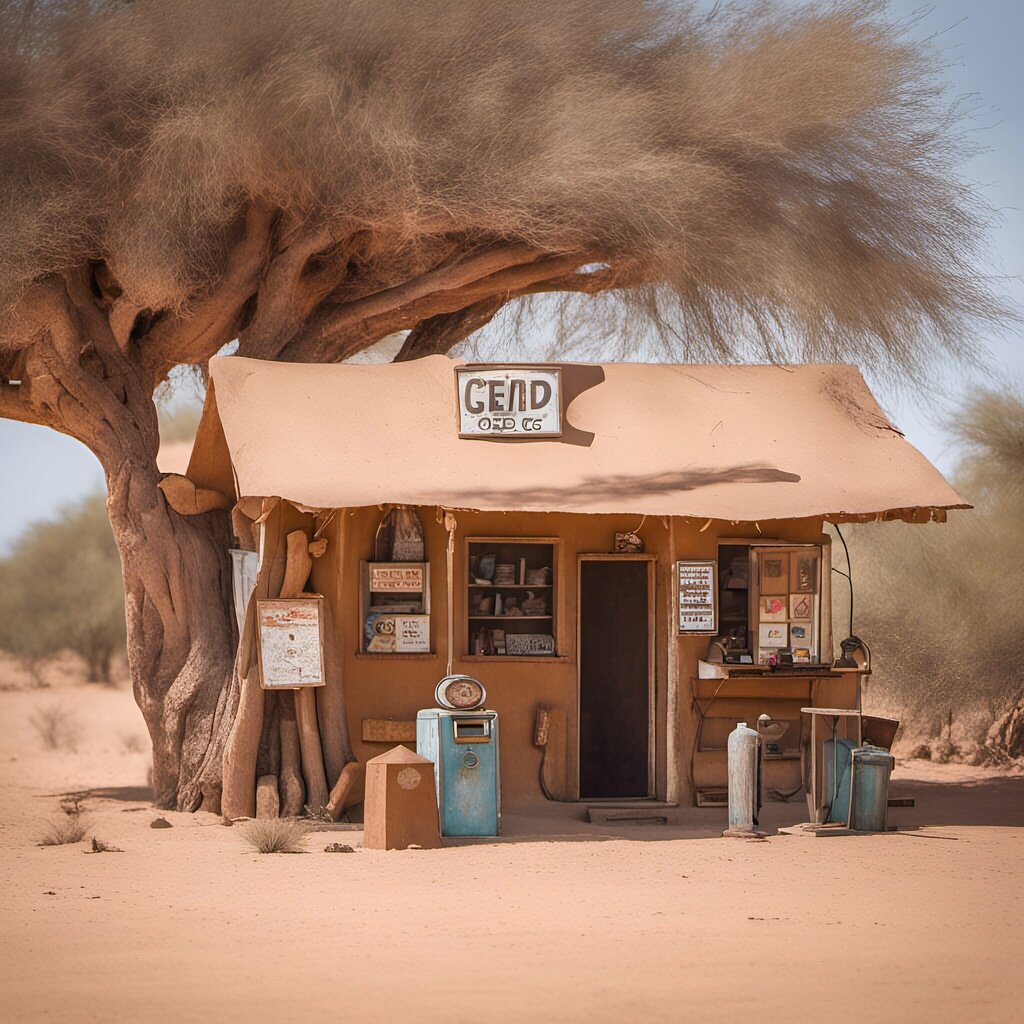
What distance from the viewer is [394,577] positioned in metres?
11.6

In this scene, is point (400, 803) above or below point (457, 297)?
below

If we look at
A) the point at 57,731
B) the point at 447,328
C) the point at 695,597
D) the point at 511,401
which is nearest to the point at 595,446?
the point at 511,401

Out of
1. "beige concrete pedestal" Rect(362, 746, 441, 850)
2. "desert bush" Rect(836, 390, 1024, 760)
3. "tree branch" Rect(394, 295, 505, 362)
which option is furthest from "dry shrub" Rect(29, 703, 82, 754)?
"desert bush" Rect(836, 390, 1024, 760)

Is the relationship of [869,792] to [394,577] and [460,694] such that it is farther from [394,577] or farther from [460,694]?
[394,577]

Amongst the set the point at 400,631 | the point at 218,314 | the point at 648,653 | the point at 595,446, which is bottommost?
the point at 648,653

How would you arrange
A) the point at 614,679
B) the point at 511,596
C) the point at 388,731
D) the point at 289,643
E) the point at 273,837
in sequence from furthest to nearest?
Result: the point at 614,679, the point at 511,596, the point at 388,731, the point at 289,643, the point at 273,837

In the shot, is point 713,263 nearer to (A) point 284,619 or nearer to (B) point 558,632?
(B) point 558,632

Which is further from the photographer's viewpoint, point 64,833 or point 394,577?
point 394,577

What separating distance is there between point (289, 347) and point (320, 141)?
6.79ft

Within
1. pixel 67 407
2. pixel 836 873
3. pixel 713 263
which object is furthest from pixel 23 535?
pixel 836 873

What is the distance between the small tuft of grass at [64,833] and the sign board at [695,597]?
4.75 meters

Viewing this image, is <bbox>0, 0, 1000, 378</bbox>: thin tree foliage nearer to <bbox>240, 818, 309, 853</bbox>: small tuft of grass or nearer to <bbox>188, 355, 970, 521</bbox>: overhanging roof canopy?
<bbox>188, 355, 970, 521</bbox>: overhanging roof canopy

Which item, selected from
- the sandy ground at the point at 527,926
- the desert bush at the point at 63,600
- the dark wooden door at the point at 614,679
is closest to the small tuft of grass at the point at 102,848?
the sandy ground at the point at 527,926

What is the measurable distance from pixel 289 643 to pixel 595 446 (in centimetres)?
285
